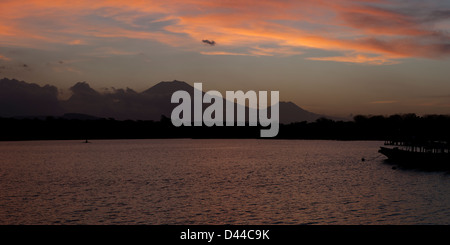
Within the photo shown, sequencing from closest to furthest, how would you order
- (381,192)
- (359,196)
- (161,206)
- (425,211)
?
(425,211) → (161,206) → (359,196) → (381,192)

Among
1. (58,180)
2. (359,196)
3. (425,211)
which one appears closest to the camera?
(425,211)

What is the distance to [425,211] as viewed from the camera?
42.1m

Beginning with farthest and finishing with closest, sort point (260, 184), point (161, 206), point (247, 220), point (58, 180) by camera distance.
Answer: point (58, 180)
point (260, 184)
point (161, 206)
point (247, 220)

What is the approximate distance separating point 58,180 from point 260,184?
110ft

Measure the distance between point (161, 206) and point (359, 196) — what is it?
23.0 metres
